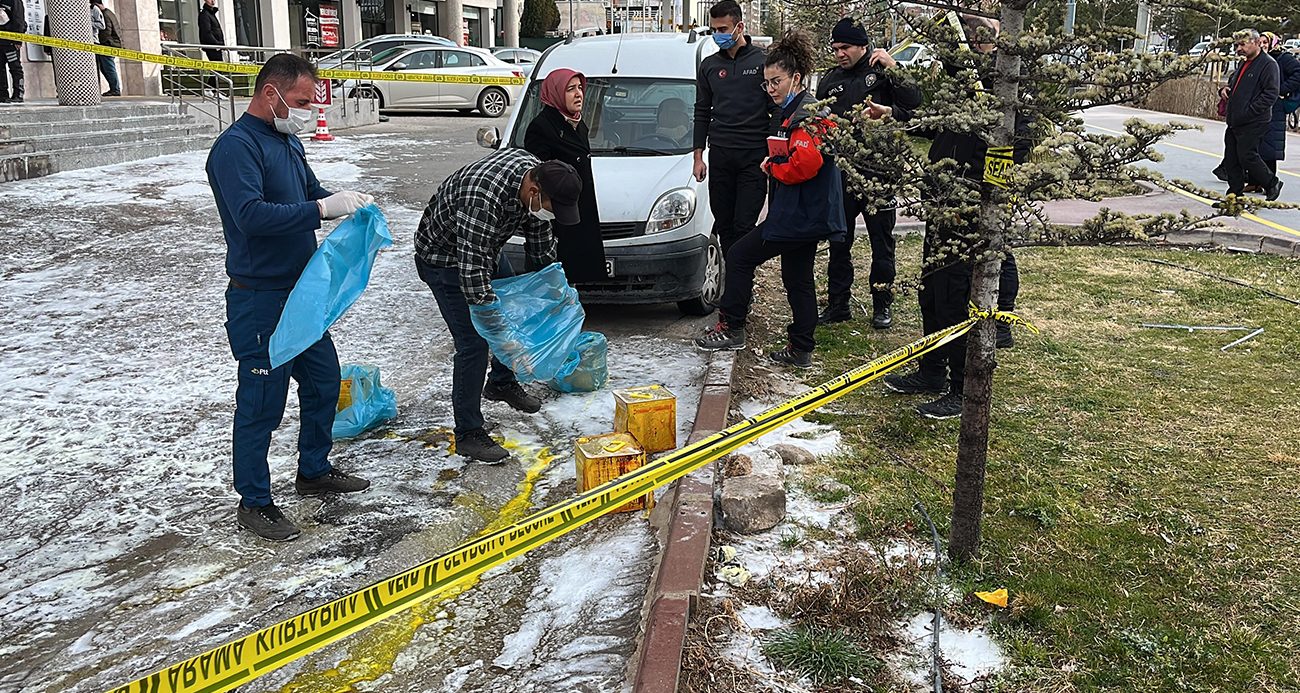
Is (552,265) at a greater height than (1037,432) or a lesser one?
greater

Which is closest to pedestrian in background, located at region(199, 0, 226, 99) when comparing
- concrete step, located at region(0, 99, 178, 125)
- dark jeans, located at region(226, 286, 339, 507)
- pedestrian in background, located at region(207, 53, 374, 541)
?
concrete step, located at region(0, 99, 178, 125)

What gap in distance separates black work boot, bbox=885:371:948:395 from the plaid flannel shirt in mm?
2409

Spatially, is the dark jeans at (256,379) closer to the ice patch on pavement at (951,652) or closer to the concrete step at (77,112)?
the ice patch on pavement at (951,652)

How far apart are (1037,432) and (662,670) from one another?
2.85 m

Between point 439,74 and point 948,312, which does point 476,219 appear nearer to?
point 948,312

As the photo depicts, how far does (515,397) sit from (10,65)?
13482 mm

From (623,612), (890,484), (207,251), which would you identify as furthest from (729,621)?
(207,251)

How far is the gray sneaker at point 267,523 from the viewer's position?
13.2 ft

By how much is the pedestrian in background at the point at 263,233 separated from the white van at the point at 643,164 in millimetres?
2632

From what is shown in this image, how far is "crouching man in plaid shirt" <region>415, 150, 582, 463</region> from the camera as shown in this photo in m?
4.41

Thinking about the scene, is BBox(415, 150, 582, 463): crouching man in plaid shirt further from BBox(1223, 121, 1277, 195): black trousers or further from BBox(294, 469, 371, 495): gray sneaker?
BBox(1223, 121, 1277, 195): black trousers

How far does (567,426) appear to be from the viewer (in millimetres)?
5277

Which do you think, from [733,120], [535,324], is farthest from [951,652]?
[733,120]

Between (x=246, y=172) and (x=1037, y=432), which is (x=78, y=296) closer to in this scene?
(x=246, y=172)
